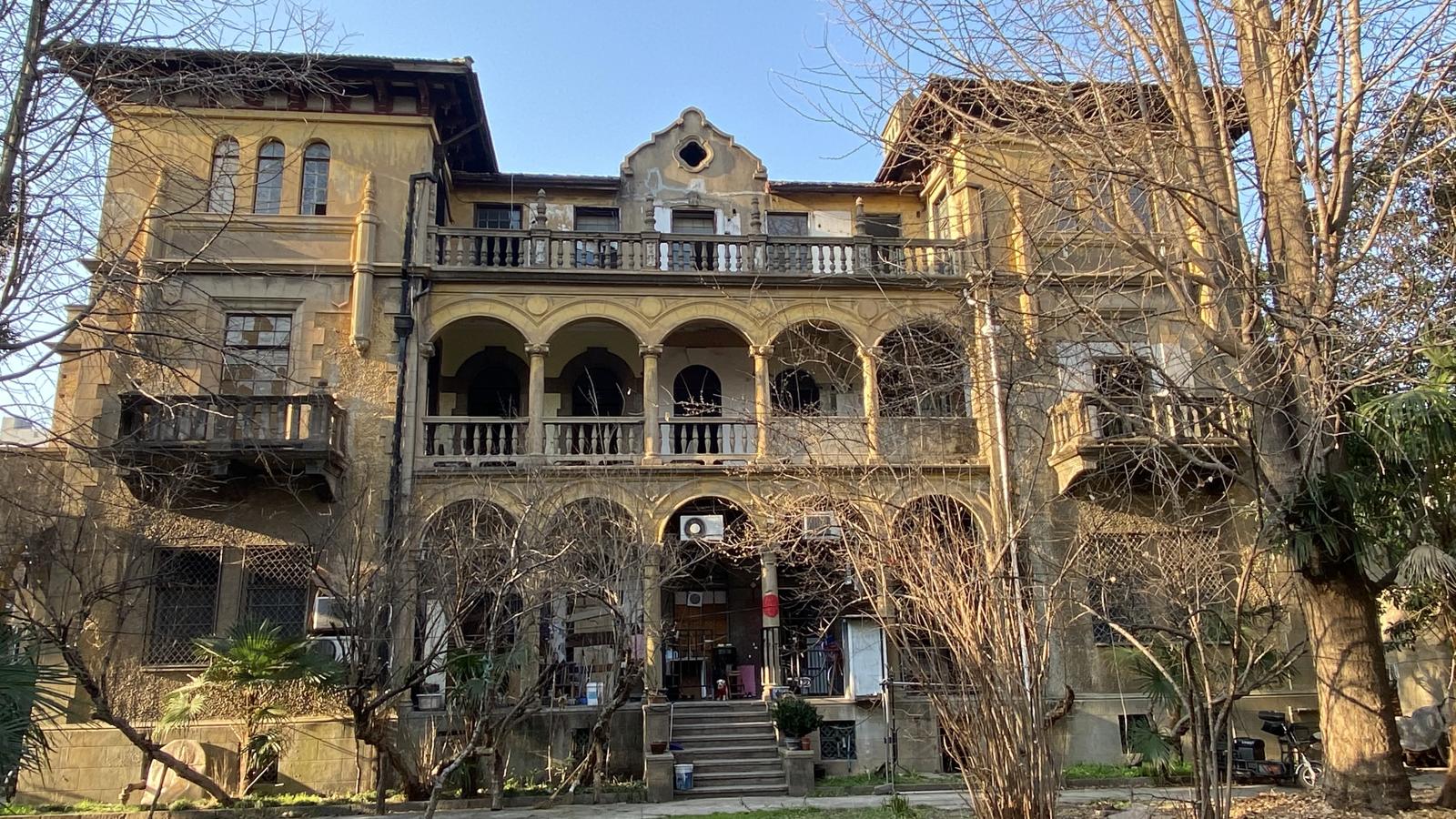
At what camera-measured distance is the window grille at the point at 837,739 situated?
18438 mm

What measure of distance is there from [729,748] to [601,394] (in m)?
8.57

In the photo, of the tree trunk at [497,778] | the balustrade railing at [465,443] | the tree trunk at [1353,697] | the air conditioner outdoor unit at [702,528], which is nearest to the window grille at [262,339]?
the balustrade railing at [465,443]

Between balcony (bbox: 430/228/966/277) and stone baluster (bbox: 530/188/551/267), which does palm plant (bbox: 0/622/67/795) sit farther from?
stone baluster (bbox: 530/188/551/267)

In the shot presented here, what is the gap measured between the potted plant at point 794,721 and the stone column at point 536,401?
6587 mm

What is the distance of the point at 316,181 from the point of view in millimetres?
20734

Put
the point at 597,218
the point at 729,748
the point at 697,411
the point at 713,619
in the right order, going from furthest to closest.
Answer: the point at 597,218
the point at 713,619
the point at 697,411
the point at 729,748

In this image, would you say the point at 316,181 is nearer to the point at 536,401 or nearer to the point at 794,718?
the point at 536,401

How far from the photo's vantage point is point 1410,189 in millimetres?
11789

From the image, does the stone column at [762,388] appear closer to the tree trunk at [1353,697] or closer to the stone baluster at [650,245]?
the stone baluster at [650,245]

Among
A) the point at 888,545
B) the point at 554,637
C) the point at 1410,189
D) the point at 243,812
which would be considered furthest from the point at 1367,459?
the point at 243,812

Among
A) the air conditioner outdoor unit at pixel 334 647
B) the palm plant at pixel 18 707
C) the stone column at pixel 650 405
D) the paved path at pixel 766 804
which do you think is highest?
the stone column at pixel 650 405

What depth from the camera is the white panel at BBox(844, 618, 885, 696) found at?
1869 centimetres

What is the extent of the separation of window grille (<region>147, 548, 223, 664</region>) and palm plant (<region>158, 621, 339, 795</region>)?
0.99 metres

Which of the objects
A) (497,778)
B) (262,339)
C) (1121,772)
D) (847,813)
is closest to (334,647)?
(497,778)
